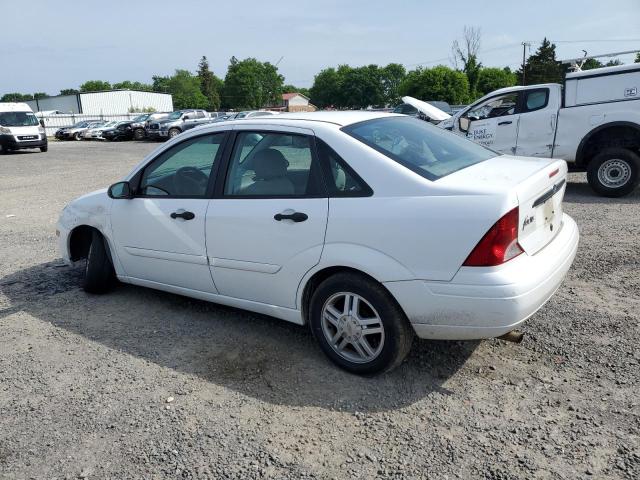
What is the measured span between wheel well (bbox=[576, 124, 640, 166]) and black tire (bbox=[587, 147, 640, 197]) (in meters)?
0.16

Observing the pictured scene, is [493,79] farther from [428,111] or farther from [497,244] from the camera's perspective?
[497,244]

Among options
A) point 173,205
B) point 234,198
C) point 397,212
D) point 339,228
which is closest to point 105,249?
point 173,205

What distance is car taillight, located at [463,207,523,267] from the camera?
2.73 metres

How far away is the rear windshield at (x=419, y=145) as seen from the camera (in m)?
3.21

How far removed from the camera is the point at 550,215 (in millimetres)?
3287

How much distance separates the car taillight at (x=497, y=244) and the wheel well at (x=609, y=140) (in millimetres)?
6552

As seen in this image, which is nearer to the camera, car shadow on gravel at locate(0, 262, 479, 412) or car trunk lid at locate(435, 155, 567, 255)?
car trunk lid at locate(435, 155, 567, 255)

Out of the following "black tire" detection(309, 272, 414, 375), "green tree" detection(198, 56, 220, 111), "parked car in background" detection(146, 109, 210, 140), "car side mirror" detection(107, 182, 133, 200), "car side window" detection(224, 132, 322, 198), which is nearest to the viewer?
"black tire" detection(309, 272, 414, 375)

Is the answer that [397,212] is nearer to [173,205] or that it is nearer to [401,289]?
[401,289]

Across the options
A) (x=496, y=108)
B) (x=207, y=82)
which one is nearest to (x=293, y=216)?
(x=496, y=108)

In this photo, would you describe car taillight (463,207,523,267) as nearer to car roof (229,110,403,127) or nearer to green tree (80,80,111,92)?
car roof (229,110,403,127)

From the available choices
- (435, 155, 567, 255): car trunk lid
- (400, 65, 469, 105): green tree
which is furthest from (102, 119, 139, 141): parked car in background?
(400, 65, 469, 105): green tree

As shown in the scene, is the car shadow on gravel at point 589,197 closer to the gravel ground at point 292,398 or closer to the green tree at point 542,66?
the gravel ground at point 292,398

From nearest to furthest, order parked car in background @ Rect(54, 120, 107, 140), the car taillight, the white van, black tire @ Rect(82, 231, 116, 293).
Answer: the car taillight → black tire @ Rect(82, 231, 116, 293) → the white van → parked car in background @ Rect(54, 120, 107, 140)
